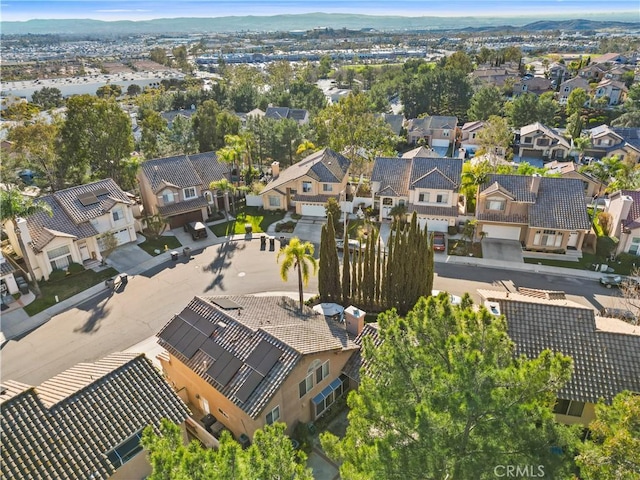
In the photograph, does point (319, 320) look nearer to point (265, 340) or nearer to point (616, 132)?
point (265, 340)

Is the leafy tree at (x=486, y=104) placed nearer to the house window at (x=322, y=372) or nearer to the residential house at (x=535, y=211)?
the residential house at (x=535, y=211)

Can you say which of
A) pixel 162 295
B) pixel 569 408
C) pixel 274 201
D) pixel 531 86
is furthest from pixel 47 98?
pixel 569 408

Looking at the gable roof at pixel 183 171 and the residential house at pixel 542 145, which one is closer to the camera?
the gable roof at pixel 183 171

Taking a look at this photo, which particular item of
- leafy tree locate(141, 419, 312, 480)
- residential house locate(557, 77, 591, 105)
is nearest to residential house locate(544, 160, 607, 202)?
leafy tree locate(141, 419, 312, 480)

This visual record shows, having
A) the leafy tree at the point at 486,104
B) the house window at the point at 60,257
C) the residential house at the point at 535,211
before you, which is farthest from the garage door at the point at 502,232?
the leafy tree at the point at 486,104

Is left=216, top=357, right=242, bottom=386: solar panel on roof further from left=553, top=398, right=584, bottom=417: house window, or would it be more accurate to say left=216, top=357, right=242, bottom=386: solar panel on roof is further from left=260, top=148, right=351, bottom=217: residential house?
left=260, top=148, right=351, bottom=217: residential house

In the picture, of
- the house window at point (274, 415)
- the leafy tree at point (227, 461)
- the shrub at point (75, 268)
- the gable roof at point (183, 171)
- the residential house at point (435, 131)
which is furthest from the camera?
the residential house at point (435, 131)
